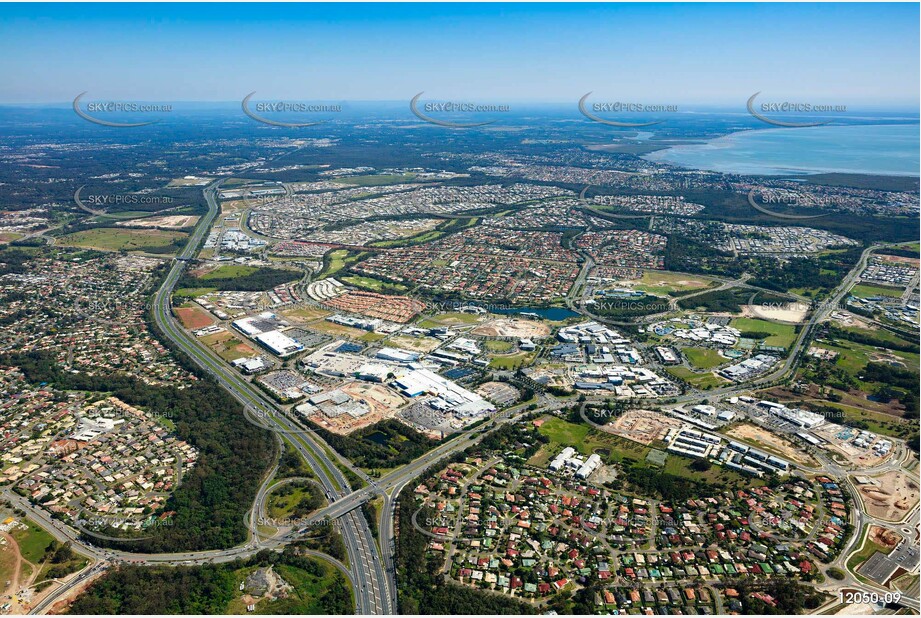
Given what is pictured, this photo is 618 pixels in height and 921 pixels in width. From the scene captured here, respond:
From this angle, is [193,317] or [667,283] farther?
[667,283]

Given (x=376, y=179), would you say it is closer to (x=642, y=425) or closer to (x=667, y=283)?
(x=667, y=283)

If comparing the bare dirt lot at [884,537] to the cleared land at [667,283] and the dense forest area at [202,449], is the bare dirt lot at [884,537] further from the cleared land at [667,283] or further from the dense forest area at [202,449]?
the cleared land at [667,283]

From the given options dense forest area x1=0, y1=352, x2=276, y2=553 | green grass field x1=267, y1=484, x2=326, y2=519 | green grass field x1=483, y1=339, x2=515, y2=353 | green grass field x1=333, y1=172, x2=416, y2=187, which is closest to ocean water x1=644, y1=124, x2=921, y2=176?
green grass field x1=333, y1=172, x2=416, y2=187

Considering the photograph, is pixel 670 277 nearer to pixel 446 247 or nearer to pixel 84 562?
pixel 446 247

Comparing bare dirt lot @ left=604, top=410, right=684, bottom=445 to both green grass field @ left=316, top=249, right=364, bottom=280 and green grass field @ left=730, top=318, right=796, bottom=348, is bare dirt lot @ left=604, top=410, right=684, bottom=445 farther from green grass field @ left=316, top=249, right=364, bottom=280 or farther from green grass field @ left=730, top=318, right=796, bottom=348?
green grass field @ left=316, top=249, right=364, bottom=280

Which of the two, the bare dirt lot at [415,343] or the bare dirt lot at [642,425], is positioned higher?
the bare dirt lot at [415,343]

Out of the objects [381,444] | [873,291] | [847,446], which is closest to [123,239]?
[381,444]

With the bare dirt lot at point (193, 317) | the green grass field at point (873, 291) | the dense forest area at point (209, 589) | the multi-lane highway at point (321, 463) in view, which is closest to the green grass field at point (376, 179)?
the multi-lane highway at point (321, 463)
